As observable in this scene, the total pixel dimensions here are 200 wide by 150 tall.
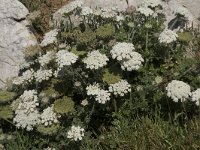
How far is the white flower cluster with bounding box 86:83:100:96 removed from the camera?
4.56 meters

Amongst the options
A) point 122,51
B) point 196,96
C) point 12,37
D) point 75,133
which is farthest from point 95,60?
point 12,37

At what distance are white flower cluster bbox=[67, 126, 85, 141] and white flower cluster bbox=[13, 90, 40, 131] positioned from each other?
0.46 m

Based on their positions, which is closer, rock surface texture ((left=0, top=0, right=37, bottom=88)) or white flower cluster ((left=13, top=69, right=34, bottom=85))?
white flower cluster ((left=13, top=69, right=34, bottom=85))

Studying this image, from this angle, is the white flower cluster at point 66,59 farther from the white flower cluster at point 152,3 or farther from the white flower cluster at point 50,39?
the white flower cluster at point 152,3

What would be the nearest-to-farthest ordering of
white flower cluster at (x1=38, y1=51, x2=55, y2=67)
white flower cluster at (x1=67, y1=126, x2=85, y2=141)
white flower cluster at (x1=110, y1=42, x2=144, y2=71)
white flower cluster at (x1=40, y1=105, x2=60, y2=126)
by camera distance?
white flower cluster at (x1=67, y1=126, x2=85, y2=141)
white flower cluster at (x1=40, y1=105, x2=60, y2=126)
white flower cluster at (x1=110, y1=42, x2=144, y2=71)
white flower cluster at (x1=38, y1=51, x2=55, y2=67)

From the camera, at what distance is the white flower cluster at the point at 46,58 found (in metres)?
5.03

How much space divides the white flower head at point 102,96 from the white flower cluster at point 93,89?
36mm

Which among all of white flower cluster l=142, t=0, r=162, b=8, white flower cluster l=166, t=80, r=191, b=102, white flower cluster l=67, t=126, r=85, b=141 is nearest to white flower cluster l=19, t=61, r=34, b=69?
white flower cluster l=67, t=126, r=85, b=141

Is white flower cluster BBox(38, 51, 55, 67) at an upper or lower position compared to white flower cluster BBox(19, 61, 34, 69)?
upper

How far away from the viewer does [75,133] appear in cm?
436

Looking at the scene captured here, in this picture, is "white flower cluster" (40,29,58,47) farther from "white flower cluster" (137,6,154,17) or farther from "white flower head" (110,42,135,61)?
"white flower cluster" (137,6,154,17)

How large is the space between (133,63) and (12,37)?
190 cm

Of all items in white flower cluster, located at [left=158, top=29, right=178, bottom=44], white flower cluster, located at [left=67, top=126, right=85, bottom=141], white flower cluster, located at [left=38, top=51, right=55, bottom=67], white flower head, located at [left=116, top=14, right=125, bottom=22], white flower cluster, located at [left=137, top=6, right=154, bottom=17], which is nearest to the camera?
white flower cluster, located at [left=67, top=126, right=85, bottom=141]

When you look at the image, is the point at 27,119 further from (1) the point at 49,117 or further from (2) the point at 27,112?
(1) the point at 49,117
